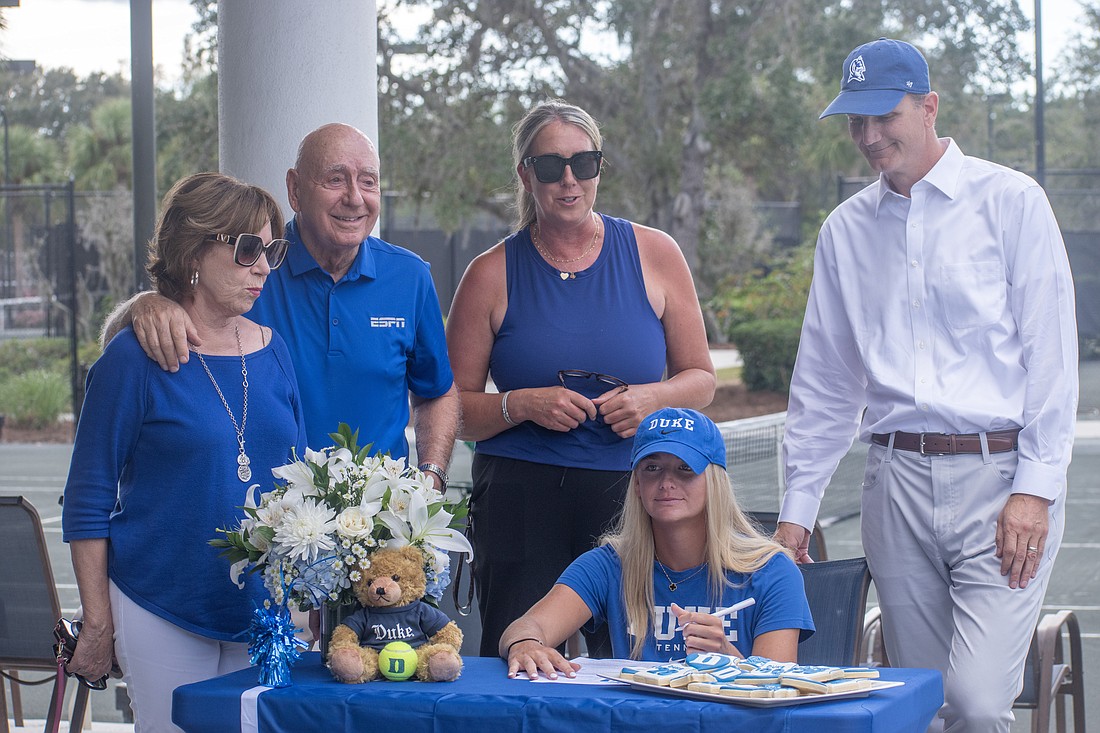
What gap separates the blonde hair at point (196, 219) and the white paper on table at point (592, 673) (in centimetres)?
127

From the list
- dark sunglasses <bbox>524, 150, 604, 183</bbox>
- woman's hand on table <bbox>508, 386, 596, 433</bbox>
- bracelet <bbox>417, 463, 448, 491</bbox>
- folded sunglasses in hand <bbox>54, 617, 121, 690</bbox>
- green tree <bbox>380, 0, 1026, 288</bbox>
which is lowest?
folded sunglasses in hand <bbox>54, 617, 121, 690</bbox>

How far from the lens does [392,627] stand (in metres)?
2.84

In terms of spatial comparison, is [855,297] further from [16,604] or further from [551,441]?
[16,604]

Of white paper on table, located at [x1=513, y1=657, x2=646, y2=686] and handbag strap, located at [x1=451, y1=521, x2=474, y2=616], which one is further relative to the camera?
handbag strap, located at [x1=451, y1=521, x2=474, y2=616]

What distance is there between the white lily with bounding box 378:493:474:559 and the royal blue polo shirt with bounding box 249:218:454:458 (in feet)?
2.54

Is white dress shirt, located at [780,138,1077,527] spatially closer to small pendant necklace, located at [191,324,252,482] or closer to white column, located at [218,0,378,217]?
small pendant necklace, located at [191,324,252,482]

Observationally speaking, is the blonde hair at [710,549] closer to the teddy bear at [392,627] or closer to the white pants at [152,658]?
the teddy bear at [392,627]

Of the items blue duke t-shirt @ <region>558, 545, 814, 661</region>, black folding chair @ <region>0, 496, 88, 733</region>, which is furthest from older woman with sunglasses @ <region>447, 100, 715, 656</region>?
black folding chair @ <region>0, 496, 88, 733</region>

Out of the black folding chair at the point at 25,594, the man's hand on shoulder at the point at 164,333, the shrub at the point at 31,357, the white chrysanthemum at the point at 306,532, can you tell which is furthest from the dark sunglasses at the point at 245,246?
the shrub at the point at 31,357

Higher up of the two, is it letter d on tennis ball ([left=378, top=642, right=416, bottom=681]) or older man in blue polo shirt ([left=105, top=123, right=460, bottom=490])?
older man in blue polo shirt ([left=105, top=123, right=460, bottom=490])

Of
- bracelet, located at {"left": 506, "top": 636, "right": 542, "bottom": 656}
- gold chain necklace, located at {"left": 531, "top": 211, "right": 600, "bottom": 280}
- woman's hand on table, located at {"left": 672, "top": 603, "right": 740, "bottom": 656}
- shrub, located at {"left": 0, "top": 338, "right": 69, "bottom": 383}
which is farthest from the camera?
shrub, located at {"left": 0, "top": 338, "right": 69, "bottom": 383}

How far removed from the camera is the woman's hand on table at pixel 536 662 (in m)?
2.89

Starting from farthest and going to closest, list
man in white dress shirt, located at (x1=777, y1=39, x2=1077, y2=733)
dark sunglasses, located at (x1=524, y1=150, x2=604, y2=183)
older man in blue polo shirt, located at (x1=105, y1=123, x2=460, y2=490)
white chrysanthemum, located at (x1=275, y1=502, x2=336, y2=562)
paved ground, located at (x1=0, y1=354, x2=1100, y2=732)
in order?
paved ground, located at (x1=0, y1=354, x2=1100, y2=732) → dark sunglasses, located at (x1=524, y1=150, x2=604, y2=183) → older man in blue polo shirt, located at (x1=105, y1=123, x2=460, y2=490) → man in white dress shirt, located at (x1=777, y1=39, x2=1077, y2=733) → white chrysanthemum, located at (x1=275, y1=502, x2=336, y2=562)

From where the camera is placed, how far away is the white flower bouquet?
9.04 feet
